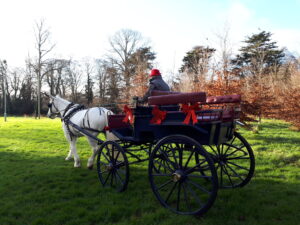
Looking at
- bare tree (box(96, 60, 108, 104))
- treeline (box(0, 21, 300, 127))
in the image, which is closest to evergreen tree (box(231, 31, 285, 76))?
treeline (box(0, 21, 300, 127))

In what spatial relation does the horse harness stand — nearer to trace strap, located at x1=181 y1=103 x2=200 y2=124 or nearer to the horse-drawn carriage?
the horse-drawn carriage

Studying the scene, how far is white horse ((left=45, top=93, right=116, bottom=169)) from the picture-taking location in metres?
5.85

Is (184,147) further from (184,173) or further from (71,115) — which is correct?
(71,115)

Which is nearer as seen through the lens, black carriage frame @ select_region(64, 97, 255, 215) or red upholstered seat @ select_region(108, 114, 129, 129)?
black carriage frame @ select_region(64, 97, 255, 215)

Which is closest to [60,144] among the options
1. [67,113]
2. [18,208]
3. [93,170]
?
[67,113]

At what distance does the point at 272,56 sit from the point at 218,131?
36038 mm

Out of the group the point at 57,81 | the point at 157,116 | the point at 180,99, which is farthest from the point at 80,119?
the point at 57,81

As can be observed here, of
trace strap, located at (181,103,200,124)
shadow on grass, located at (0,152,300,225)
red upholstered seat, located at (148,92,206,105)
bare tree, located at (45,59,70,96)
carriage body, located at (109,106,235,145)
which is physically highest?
bare tree, located at (45,59,70,96)

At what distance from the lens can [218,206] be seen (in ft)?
12.0

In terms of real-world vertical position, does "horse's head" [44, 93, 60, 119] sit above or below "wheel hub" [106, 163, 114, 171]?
above

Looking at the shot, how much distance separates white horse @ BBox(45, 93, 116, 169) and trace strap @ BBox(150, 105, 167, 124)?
2.17 meters

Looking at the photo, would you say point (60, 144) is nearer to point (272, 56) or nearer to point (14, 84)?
point (272, 56)

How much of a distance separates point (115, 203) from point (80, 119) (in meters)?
2.76

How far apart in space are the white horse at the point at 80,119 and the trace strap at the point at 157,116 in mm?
2173
